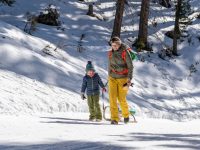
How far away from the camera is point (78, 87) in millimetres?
15719

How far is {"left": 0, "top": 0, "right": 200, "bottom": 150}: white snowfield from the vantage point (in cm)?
737

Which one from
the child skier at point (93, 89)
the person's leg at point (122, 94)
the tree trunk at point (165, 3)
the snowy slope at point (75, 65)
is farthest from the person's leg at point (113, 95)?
the tree trunk at point (165, 3)

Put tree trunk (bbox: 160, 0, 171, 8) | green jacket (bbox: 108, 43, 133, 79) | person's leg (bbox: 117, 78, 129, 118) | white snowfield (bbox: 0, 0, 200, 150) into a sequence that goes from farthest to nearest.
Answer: tree trunk (bbox: 160, 0, 171, 8) < person's leg (bbox: 117, 78, 129, 118) < green jacket (bbox: 108, 43, 133, 79) < white snowfield (bbox: 0, 0, 200, 150)

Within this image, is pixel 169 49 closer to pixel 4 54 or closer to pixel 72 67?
pixel 72 67

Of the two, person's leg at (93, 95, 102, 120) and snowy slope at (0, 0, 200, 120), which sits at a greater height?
snowy slope at (0, 0, 200, 120)

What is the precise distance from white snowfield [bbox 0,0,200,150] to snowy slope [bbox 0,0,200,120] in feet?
0.12

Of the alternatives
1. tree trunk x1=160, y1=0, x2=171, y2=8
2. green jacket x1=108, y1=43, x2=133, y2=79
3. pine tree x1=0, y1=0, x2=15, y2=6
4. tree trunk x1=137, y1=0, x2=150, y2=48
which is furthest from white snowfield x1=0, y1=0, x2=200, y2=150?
green jacket x1=108, y1=43, x2=133, y2=79

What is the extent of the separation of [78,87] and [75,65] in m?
2.50

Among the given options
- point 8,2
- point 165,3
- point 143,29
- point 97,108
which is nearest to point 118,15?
point 143,29

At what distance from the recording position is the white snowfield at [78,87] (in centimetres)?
737

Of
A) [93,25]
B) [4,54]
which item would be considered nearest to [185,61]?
[93,25]

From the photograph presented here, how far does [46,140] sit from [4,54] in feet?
29.8

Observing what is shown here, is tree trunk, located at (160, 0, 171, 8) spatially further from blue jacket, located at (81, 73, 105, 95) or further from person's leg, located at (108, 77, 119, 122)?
person's leg, located at (108, 77, 119, 122)

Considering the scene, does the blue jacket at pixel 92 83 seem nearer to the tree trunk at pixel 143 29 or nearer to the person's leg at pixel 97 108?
the person's leg at pixel 97 108
